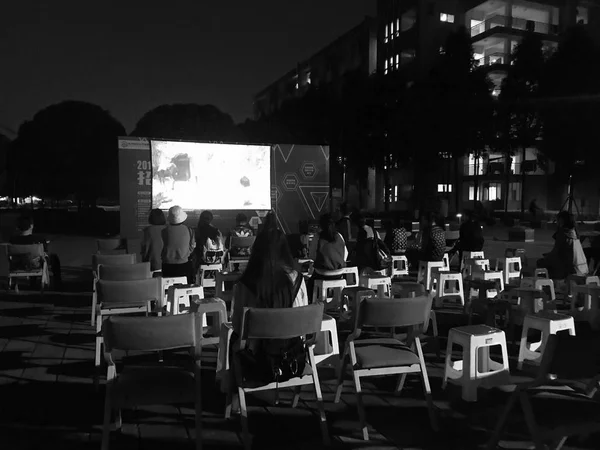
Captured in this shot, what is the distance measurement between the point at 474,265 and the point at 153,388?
616cm

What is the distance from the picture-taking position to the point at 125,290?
14.2 ft

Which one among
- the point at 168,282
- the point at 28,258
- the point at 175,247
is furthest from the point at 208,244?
the point at 28,258

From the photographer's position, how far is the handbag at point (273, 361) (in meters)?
3.16

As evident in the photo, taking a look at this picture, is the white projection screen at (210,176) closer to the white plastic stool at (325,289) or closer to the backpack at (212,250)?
the backpack at (212,250)

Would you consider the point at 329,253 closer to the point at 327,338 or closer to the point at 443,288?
the point at 327,338

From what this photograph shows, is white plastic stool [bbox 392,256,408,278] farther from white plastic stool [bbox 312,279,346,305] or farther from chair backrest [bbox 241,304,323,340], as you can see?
chair backrest [bbox 241,304,323,340]

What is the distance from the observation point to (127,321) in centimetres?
281

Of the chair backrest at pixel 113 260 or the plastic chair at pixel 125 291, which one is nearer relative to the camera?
the plastic chair at pixel 125 291

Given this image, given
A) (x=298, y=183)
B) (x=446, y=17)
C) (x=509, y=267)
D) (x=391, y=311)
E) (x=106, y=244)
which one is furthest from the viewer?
(x=446, y=17)

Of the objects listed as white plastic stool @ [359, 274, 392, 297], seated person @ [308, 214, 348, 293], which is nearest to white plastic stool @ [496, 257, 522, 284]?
white plastic stool @ [359, 274, 392, 297]

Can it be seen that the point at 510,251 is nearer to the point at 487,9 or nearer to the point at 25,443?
the point at 25,443

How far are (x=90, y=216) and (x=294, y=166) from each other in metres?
13.3

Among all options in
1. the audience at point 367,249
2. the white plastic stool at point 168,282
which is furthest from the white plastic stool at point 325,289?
the white plastic stool at point 168,282

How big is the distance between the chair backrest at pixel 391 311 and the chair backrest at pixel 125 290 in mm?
1954
